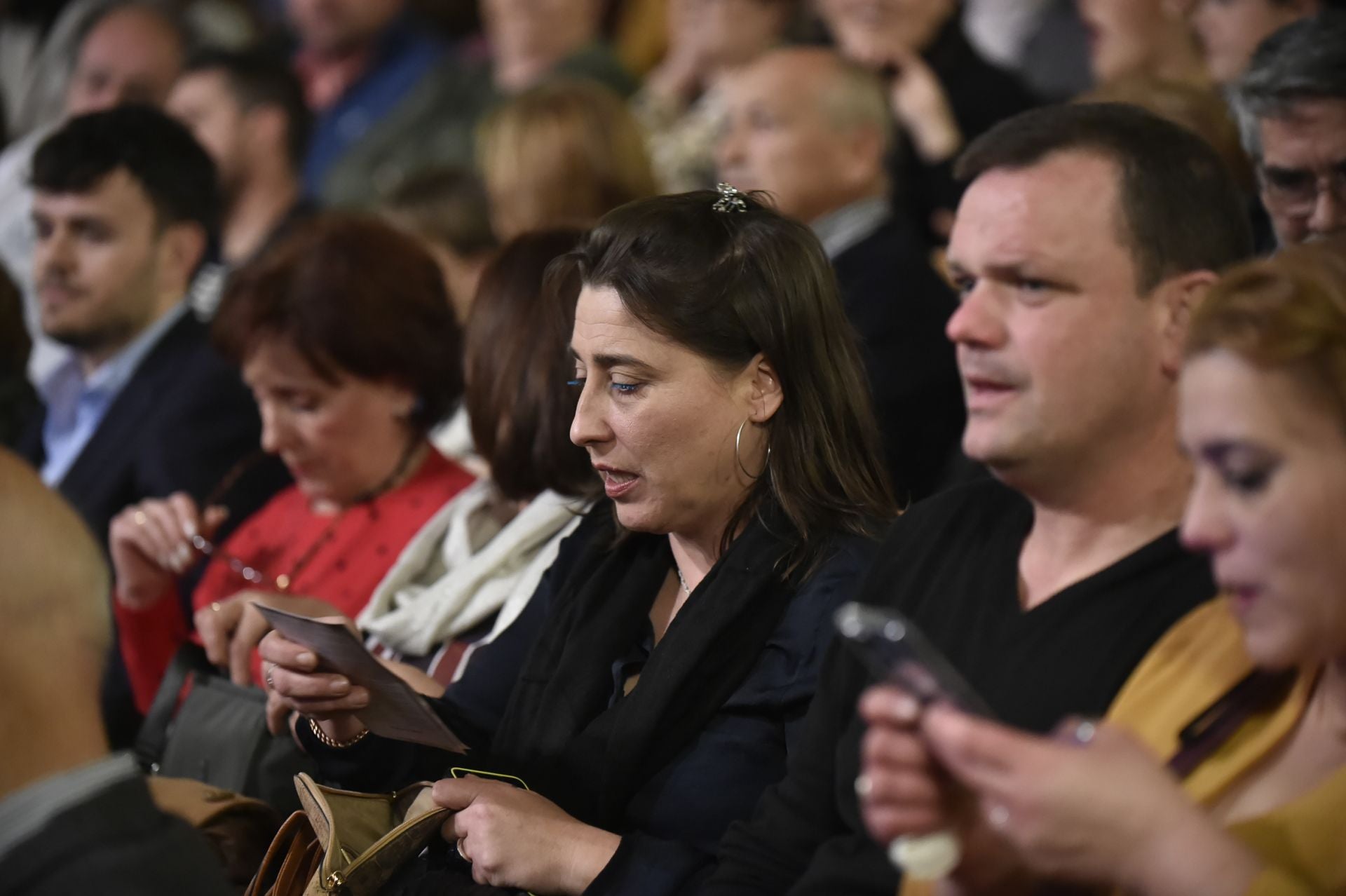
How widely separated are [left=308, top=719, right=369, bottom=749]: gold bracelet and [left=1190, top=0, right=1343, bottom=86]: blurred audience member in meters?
2.43

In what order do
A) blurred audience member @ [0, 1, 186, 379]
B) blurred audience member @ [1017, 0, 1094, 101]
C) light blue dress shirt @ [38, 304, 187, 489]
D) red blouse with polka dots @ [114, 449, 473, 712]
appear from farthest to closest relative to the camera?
blurred audience member @ [0, 1, 186, 379], blurred audience member @ [1017, 0, 1094, 101], light blue dress shirt @ [38, 304, 187, 489], red blouse with polka dots @ [114, 449, 473, 712]

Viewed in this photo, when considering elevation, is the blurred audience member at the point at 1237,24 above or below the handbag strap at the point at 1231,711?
below

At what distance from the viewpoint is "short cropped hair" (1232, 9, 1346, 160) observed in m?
2.64

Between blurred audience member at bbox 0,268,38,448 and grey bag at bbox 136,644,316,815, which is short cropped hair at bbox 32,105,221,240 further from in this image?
grey bag at bbox 136,644,316,815

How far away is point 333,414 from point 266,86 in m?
3.06

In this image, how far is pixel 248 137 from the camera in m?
5.82

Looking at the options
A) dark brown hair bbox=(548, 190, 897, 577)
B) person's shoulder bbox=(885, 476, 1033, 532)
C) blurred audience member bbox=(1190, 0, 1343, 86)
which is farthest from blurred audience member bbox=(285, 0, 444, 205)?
person's shoulder bbox=(885, 476, 1033, 532)

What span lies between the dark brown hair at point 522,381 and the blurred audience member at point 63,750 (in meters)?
1.10

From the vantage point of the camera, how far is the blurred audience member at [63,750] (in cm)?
148

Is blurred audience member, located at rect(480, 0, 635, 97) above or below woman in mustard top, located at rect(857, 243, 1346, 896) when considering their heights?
below

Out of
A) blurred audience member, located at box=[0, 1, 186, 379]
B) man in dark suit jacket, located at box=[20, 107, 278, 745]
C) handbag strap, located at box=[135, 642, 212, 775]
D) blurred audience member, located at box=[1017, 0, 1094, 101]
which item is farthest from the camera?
blurred audience member, located at box=[0, 1, 186, 379]

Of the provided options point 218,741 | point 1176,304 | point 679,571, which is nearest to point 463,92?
point 218,741

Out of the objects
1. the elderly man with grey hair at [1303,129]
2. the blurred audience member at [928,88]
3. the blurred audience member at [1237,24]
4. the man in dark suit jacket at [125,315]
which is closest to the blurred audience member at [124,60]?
the man in dark suit jacket at [125,315]

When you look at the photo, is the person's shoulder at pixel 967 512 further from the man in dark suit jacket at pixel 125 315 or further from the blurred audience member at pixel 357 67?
the blurred audience member at pixel 357 67
